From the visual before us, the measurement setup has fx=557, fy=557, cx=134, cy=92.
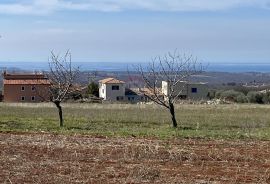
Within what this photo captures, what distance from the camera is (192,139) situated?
19.3 m

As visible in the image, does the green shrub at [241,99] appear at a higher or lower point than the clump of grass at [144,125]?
lower

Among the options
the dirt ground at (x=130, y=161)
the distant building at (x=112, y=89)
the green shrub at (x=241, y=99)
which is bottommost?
the green shrub at (x=241, y=99)

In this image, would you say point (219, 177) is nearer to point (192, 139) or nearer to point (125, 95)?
point (192, 139)

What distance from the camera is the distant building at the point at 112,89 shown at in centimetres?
9544

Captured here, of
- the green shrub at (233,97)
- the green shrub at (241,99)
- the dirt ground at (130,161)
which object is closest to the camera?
the dirt ground at (130,161)

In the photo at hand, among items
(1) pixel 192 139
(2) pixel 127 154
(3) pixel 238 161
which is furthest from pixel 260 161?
(1) pixel 192 139

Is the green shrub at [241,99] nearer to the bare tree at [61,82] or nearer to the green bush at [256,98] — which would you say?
the green bush at [256,98]

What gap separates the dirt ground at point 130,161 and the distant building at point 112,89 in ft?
252

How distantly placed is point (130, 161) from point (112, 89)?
83.5m

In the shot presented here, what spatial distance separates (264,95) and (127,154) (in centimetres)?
7231

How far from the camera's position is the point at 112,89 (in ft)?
318

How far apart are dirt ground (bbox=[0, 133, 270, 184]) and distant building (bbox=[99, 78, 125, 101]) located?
76.8 m

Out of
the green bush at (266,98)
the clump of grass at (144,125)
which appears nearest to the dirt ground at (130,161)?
the clump of grass at (144,125)

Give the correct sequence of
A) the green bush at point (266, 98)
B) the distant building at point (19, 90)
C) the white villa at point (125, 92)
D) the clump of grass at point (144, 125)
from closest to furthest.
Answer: the clump of grass at point (144, 125) < the green bush at point (266, 98) < the distant building at point (19, 90) < the white villa at point (125, 92)
